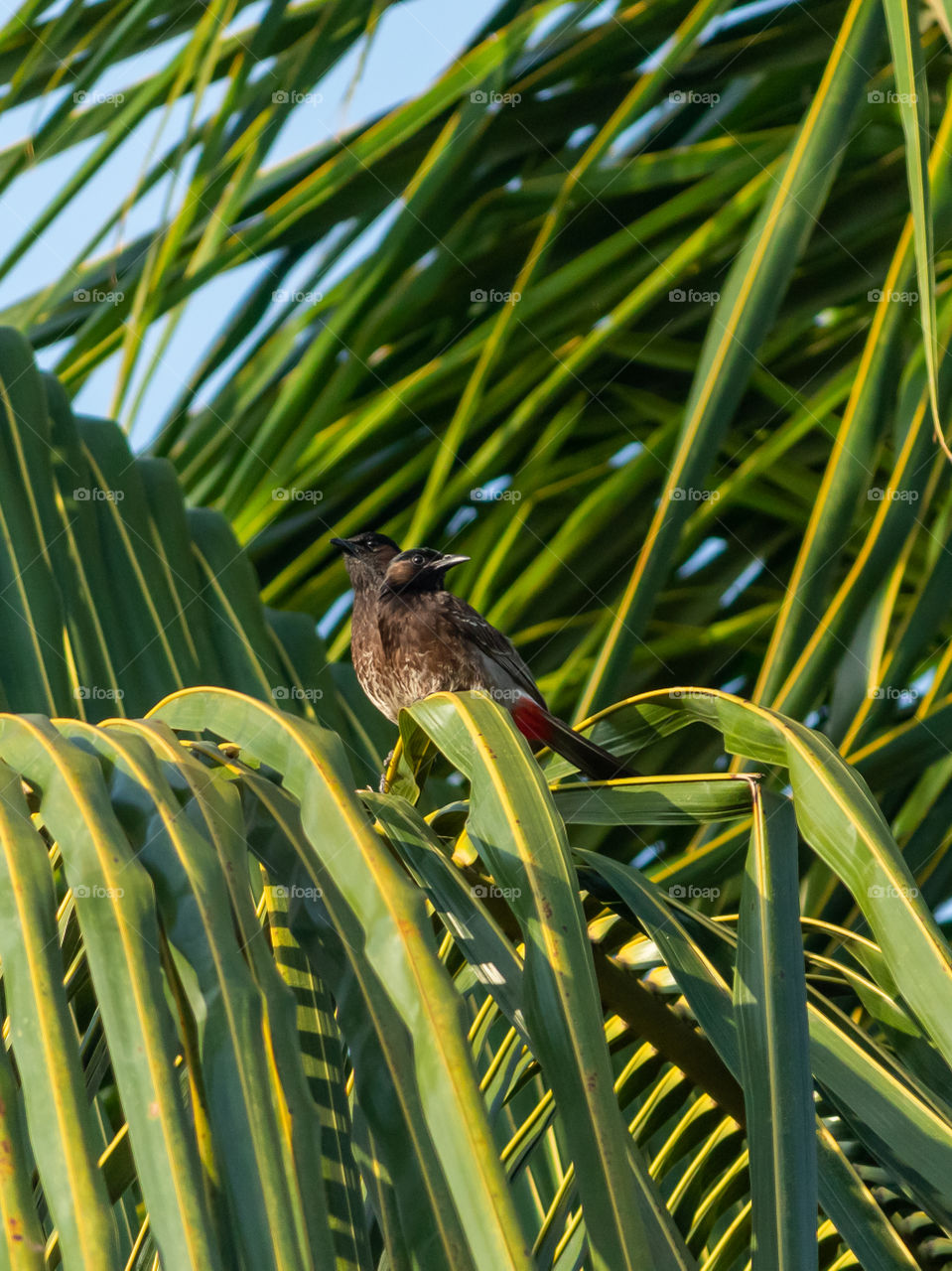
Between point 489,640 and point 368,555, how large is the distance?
30 centimetres

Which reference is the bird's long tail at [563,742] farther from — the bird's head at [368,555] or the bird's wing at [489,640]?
the bird's head at [368,555]

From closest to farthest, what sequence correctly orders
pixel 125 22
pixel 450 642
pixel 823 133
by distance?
1. pixel 823 133
2. pixel 125 22
3. pixel 450 642

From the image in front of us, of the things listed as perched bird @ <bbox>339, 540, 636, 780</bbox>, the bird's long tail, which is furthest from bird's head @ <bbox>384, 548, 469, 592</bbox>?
the bird's long tail

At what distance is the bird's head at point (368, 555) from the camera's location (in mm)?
2660

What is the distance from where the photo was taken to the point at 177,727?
3.88ft

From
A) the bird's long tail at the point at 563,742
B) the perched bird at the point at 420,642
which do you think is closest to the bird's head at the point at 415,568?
the perched bird at the point at 420,642

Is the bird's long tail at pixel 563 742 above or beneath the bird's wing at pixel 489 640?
beneath

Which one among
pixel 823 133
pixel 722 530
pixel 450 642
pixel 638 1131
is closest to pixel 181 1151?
pixel 638 1131

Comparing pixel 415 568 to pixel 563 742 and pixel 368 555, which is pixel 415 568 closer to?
pixel 368 555

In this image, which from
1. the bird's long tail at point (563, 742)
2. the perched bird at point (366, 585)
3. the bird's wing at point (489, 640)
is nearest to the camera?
the bird's long tail at point (563, 742)

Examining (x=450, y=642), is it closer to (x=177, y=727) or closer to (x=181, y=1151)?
(x=177, y=727)

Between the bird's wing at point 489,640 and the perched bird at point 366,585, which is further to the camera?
Result: the perched bird at point 366,585

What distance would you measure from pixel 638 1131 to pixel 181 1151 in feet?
2.47

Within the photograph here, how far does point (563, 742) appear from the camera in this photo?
7.08 feet
